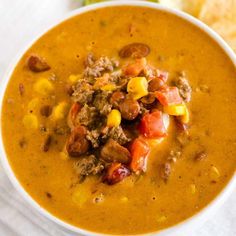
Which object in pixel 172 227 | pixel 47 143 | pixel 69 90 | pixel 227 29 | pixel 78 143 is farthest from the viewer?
pixel 227 29

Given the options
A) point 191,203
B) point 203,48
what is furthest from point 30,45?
point 191,203

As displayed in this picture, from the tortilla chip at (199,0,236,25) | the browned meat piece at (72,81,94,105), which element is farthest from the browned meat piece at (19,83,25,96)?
the tortilla chip at (199,0,236,25)

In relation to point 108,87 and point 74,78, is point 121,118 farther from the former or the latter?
point 74,78

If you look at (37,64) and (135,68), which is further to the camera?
(37,64)

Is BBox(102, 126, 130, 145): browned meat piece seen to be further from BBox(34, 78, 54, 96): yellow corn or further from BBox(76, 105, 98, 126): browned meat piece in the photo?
BBox(34, 78, 54, 96): yellow corn

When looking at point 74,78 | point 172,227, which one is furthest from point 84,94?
point 172,227

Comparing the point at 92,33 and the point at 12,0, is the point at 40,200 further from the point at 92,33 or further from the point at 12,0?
the point at 12,0

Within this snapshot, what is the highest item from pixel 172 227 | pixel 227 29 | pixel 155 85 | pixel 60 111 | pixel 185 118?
pixel 227 29

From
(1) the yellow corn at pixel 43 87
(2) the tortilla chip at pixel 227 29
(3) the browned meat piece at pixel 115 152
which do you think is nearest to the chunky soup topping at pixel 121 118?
(3) the browned meat piece at pixel 115 152
